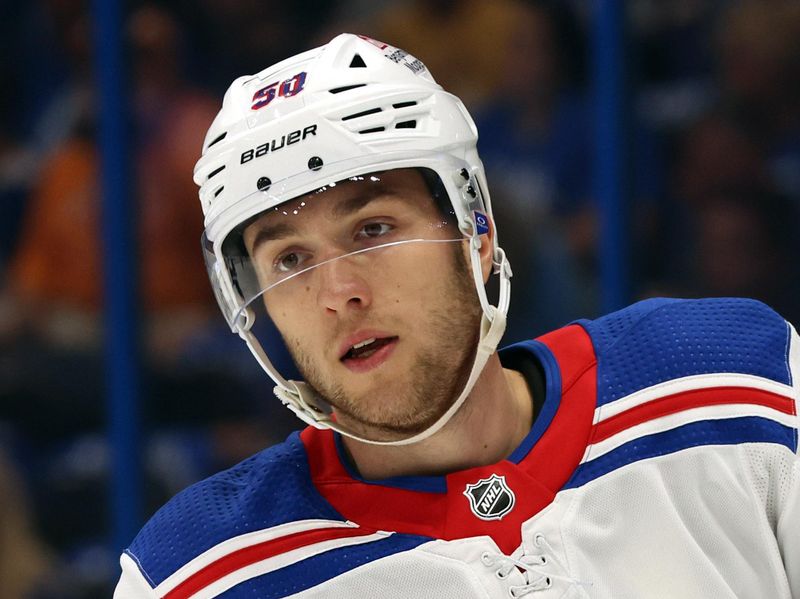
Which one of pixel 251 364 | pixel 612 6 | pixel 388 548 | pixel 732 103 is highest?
pixel 612 6

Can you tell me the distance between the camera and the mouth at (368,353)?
1.59 metres

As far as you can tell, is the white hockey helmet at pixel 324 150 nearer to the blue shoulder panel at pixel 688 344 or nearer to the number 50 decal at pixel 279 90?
the number 50 decal at pixel 279 90

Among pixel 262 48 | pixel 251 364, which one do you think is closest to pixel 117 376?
pixel 251 364

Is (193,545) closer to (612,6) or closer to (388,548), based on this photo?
(388,548)

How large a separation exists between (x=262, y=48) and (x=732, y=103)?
3.92 feet

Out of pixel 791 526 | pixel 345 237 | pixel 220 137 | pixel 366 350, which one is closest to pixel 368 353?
pixel 366 350

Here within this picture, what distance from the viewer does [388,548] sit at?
5.32 feet

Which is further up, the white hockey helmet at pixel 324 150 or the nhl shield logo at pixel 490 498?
the white hockey helmet at pixel 324 150

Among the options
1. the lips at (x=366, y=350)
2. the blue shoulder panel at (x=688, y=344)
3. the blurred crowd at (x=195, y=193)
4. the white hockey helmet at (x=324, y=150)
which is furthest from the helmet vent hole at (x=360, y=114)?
the blurred crowd at (x=195, y=193)

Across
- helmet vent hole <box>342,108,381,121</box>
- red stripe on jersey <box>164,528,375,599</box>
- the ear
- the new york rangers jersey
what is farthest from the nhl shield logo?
helmet vent hole <box>342,108,381,121</box>

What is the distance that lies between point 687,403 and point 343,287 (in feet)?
1.54

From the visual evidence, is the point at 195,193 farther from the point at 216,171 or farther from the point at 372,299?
the point at 372,299

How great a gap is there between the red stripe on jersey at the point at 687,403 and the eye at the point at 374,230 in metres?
0.37

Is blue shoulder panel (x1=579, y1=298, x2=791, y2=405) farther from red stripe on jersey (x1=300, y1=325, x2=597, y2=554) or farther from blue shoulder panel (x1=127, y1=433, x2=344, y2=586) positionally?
blue shoulder panel (x1=127, y1=433, x2=344, y2=586)
